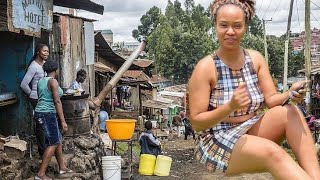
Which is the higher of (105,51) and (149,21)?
(149,21)

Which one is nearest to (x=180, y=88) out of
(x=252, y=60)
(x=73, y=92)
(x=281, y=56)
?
(x=281, y=56)

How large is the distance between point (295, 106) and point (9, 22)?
4.36 metres

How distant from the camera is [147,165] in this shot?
11.2 m

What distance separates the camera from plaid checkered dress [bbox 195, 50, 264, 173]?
2775 millimetres

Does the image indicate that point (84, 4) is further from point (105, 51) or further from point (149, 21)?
point (149, 21)


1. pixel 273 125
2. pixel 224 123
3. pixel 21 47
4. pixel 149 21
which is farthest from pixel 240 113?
pixel 149 21

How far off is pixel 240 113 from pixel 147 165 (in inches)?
333

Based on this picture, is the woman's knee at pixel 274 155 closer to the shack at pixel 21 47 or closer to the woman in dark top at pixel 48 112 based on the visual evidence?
the woman in dark top at pixel 48 112

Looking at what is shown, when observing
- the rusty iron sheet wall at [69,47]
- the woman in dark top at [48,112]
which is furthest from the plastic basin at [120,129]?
the woman in dark top at [48,112]

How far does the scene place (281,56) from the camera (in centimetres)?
4953

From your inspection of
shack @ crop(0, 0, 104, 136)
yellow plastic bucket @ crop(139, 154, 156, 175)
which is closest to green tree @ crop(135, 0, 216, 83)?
yellow plastic bucket @ crop(139, 154, 156, 175)

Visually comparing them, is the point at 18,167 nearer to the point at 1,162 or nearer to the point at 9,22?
the point at 1,162

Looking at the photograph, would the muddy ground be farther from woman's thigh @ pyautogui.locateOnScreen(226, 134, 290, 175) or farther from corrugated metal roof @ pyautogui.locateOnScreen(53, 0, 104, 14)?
woman's thigh @ pyautogui.locateOnScreen(226, 134, 290, 175)

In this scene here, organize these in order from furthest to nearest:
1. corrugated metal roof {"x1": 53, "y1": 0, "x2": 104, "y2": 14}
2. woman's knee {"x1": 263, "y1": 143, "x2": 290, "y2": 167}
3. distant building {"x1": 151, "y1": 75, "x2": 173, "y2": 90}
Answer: distant building {"x1": 151, "y1": 75, "x2": 173, "y2": 90} → corrugated metal roof {"x1": 53, "y1": 0, "x2": 104, "y2": 14} → woman's knee {"x1": 263, "y1": 143, "x2": 290, "y2": 167}
